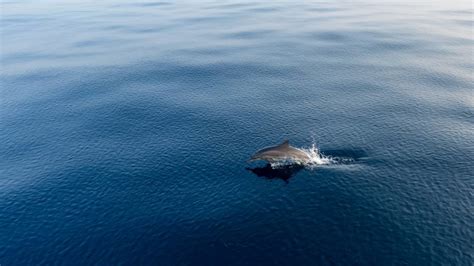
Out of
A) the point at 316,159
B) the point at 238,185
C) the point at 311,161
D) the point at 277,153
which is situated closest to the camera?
the point at 277,153

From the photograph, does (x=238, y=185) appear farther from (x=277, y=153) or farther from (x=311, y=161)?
A: (x=311, y=161)

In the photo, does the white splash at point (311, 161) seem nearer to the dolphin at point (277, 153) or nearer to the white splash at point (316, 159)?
the white splash at point (316, 159)

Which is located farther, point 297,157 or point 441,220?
point 297,157

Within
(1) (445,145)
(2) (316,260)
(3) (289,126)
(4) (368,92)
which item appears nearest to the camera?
(2) (316,260)

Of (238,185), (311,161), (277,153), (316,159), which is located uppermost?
(277,153)

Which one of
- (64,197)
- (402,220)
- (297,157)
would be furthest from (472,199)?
(64,197)

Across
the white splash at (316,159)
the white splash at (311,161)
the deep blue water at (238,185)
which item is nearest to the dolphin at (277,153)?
the white splash at (311,161)

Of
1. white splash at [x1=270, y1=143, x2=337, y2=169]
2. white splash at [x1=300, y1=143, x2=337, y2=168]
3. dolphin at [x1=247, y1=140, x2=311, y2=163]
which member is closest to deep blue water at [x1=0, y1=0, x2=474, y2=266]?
white splash at [x1=270, y1=143, x2=337, y2=169]

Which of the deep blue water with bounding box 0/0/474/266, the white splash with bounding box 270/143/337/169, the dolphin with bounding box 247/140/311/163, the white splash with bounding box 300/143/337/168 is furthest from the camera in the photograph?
the white splash with bounding box 300/143/337/168

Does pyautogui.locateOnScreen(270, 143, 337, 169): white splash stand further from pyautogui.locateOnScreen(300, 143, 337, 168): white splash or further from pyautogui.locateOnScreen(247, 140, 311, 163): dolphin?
pyautogui.locateOnScreen(247, 140, 311, 163): dolphin

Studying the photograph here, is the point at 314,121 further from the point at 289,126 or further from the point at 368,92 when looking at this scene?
the point at 368,92

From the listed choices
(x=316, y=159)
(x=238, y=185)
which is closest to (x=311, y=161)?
(x=316, y=159)
